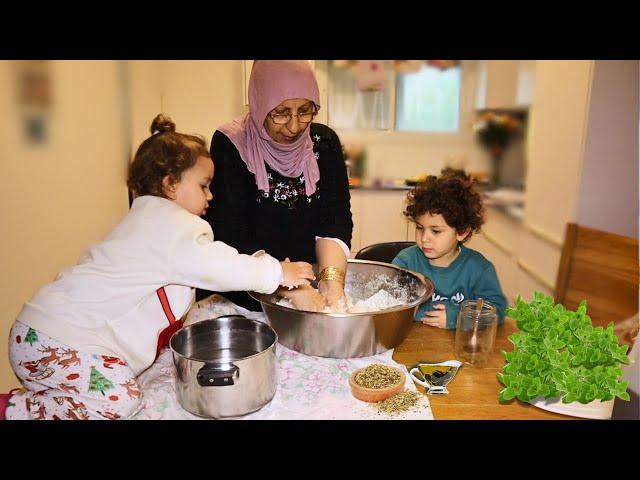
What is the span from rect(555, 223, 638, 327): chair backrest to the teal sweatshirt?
333mm

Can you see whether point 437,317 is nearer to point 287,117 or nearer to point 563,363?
point 563,363

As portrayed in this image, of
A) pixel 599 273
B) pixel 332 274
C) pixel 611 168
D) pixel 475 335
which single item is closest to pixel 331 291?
pixel 332 274

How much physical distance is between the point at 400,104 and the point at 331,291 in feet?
1.55

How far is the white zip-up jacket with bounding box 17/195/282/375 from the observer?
0.81 m

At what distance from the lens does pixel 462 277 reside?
3.86ft

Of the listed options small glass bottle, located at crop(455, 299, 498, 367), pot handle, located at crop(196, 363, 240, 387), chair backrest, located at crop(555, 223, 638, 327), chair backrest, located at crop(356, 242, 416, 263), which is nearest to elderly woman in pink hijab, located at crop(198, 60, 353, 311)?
chair backrest, located at crop(356, 242, 416, 263)

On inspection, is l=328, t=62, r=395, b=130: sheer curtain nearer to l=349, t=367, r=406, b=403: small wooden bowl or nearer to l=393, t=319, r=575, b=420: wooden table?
l=393, t=319, r=575, b=420: wooden table

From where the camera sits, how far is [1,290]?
110 centimetres

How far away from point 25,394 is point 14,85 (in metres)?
0.58

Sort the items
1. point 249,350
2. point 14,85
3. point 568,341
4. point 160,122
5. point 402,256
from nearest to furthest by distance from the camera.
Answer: point 568,341, point 249,350, point 14,85, point 160,122, point 402,256

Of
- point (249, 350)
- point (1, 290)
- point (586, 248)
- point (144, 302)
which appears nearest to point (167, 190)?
point (144, 302)

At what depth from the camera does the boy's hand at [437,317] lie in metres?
0.98

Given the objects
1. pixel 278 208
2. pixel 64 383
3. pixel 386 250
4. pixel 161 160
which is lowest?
pixel 64 383
